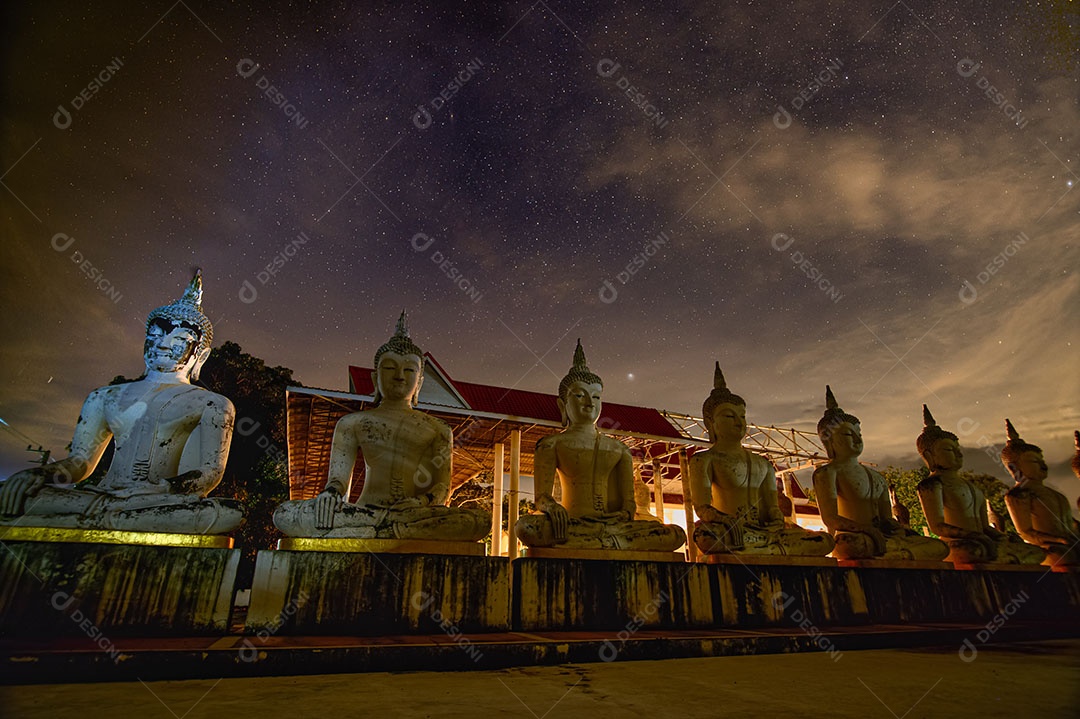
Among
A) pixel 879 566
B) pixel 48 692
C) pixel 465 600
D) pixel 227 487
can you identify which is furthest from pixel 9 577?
pixel 227 487

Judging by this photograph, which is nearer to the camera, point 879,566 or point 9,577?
point 9,577

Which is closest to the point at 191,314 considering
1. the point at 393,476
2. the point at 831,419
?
the point at 393,476

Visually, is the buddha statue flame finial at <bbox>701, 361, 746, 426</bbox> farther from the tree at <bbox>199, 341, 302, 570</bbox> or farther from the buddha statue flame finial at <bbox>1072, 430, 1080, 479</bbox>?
the tree at <bbox>199, 341, 302, 570</bbox>

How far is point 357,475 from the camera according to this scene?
1617cm

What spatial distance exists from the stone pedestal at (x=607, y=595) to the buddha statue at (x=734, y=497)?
2.20ft

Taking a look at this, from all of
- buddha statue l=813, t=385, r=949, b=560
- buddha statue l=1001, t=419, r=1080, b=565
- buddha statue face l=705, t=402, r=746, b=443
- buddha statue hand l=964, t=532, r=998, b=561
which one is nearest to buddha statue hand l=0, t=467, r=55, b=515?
buddha statue face l=705, t=402, r=746, b=443

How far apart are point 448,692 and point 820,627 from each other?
3218 millimetres

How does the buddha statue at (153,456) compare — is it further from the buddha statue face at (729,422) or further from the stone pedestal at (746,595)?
the buddha statue face at (729,422)

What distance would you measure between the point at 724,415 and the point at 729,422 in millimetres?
85

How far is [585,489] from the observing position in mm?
4918

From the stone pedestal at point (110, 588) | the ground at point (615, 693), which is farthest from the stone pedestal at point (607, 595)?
the stone pedestal at point (110, 588)

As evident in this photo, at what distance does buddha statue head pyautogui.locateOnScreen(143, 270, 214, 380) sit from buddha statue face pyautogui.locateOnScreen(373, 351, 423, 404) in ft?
4.75

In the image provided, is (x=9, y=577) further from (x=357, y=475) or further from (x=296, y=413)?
(x=357, y=475)

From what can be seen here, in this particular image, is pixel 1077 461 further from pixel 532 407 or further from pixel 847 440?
pixel 532 407
